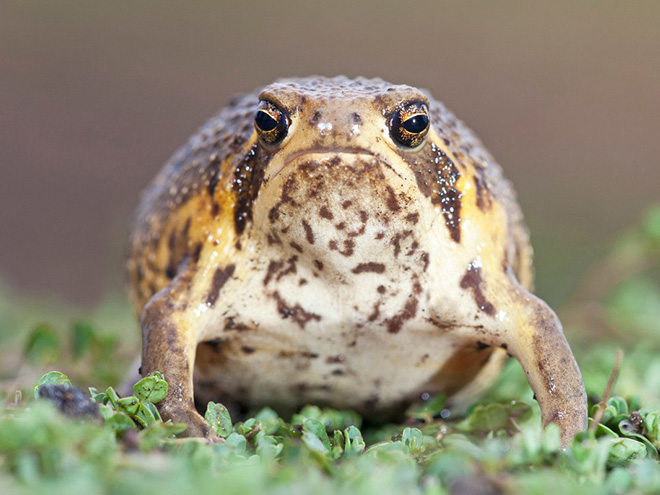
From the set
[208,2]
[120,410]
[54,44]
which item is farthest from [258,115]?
[208,2]

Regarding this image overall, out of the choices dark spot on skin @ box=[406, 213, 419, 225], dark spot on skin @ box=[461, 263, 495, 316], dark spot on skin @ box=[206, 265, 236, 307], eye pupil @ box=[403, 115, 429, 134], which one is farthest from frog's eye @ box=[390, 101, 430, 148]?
dark spot on skin @ box=[206, 265, 236, 307]

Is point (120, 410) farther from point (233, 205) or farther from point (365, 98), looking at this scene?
point (365, 98)

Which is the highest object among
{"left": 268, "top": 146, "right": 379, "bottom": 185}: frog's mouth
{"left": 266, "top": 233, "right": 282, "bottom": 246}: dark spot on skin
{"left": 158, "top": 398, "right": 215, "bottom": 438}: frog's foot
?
{"left": 268, "top": 146, "right": 379, "bottom": 185}: frog's mouth

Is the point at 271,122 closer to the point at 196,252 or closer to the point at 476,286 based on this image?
the point at 196,252

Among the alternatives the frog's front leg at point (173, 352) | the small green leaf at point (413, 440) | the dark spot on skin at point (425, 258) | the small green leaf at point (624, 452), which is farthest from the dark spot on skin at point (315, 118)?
the small green leaf at point (624, 452)

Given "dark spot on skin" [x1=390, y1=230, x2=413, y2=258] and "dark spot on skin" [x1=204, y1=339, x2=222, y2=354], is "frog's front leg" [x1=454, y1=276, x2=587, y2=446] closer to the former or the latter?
"dark spot on skin" [x1=390, y1=230, x2=413, y2=258]

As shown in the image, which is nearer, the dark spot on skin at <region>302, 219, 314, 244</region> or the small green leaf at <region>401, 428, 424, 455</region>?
the small green leaf at <region>401, 428, 424, 455</region>

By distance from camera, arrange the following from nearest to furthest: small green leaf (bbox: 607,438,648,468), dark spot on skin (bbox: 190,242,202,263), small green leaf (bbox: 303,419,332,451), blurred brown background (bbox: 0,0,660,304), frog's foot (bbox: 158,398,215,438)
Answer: small green leaf (bbox: 607,438,648,468)
small green leaf (bbox: 303,419,332,451)
frog's foot (bbox: 158,398,215,438)
dark spot on skin (bbox: 190,242,202,263)
blurred brown background (bbox: 0,0,660,304)
